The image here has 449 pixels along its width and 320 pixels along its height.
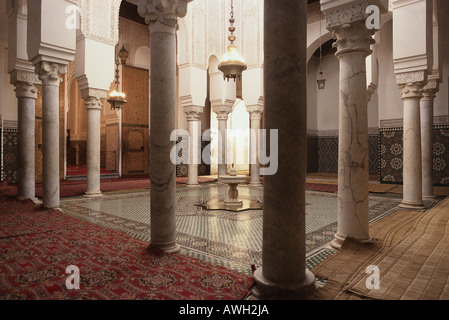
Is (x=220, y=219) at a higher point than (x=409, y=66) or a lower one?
lower

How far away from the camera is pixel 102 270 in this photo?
2461mm

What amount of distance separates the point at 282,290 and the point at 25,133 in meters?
5.92

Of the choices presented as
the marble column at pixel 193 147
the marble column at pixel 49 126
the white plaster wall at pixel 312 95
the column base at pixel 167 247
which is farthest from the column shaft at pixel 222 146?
the column base at pixel 167 247

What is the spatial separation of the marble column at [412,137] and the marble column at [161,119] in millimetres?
4141

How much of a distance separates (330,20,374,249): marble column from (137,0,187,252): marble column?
5.56ft

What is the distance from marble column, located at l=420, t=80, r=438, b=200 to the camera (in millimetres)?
6184

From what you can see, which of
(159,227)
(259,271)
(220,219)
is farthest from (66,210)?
(259,271)

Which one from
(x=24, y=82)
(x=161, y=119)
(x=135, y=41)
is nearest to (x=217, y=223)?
(x=161, y=119)

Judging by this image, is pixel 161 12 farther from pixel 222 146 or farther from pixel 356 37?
pixel 222 146

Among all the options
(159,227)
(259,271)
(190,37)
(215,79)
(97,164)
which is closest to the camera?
(259,271)

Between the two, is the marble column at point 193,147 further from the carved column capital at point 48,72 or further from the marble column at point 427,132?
the marble column at point 427,132
